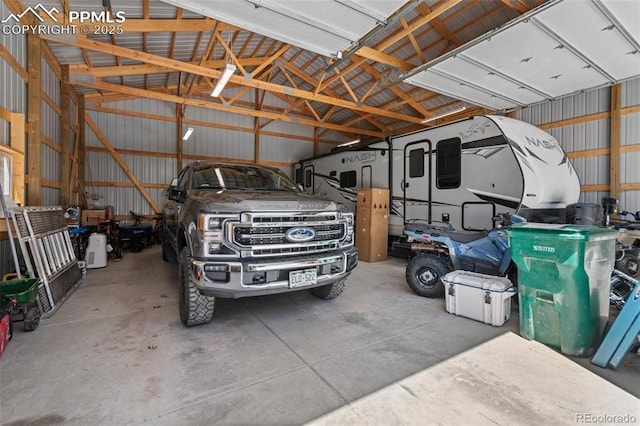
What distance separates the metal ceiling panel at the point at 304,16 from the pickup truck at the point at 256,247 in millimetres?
2374

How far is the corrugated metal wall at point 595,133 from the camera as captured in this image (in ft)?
22.1

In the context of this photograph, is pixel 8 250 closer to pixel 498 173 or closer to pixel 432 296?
pixel 432 296

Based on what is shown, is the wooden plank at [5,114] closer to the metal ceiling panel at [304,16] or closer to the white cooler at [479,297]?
the metal ceiling panel at [304,16]

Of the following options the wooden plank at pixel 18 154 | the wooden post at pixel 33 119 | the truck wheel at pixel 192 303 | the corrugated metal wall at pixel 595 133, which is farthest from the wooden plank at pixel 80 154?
the corrugated metal wall at pixel 595 133

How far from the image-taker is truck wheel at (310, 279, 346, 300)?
3.90m

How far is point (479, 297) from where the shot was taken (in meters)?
3.37

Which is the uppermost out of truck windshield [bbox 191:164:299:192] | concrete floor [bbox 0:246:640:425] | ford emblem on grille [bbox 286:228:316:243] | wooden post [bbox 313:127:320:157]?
wooden post [bbox 313:127:320:157]

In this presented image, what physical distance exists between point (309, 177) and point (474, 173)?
20.5 feet

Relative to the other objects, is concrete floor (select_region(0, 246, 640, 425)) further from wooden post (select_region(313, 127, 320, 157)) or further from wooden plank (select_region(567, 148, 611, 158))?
wooden post (select_region(313, 127, 320, 157))

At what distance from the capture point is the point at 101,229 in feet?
23.2

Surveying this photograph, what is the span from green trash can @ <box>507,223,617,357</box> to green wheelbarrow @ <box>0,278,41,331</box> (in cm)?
480

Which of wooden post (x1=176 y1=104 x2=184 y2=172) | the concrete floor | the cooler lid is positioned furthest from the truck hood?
wooden post (x1=176 y1=104 x2=184 y2=172)

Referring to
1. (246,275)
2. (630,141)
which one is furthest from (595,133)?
(246,275)

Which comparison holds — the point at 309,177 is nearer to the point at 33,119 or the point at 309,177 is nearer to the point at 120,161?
the point at 120,161
